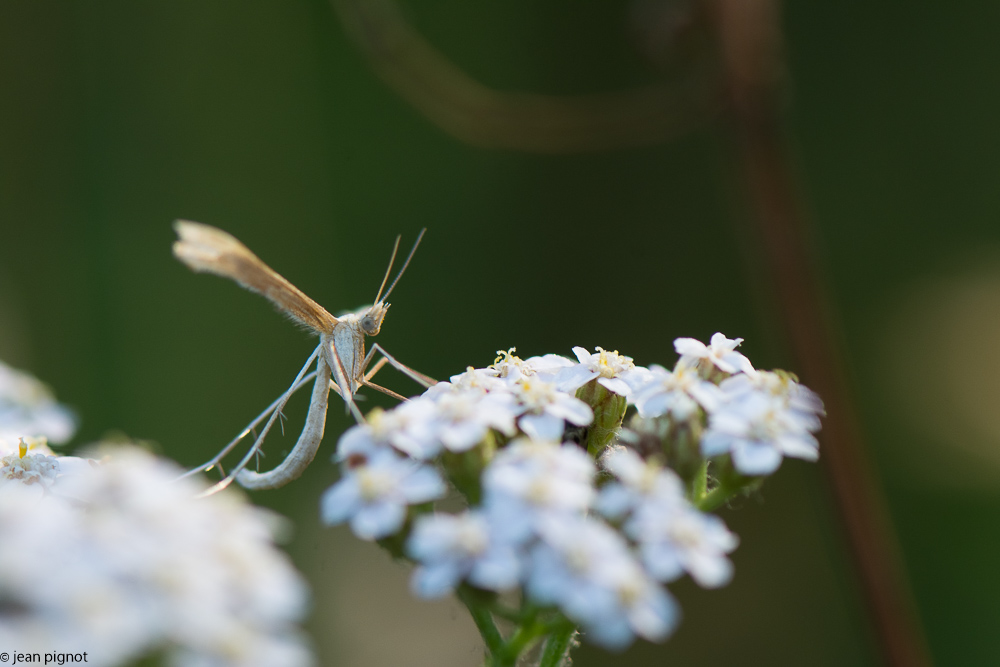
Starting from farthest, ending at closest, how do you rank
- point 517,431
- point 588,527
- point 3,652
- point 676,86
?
point 676,86, point 517,431, point 588,527, point 3,652

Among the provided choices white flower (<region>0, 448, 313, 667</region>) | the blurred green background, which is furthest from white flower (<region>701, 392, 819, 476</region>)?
the blurred green background

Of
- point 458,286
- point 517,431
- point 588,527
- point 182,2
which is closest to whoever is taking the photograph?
point 588,527

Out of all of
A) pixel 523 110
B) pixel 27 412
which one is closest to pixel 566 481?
pixel 27 412

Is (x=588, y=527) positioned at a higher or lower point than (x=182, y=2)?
lower

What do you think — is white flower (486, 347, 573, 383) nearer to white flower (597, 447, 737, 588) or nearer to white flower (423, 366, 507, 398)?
white flower (423, 366, 507, 398)

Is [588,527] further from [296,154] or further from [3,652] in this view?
[296,154]

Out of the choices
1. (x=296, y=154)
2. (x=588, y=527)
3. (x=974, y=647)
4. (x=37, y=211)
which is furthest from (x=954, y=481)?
(x=37, y=211)

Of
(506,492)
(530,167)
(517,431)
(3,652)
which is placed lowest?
(3,652)

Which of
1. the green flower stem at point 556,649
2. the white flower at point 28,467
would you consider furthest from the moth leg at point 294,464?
the green flower stem at point 556,649
